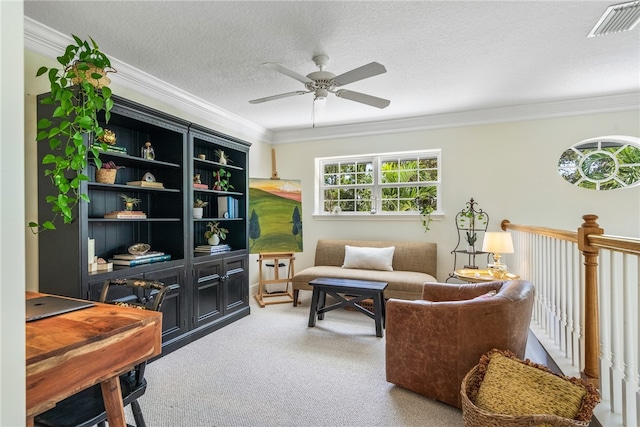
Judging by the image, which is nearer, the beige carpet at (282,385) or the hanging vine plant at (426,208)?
the beige carpet at (282,385)

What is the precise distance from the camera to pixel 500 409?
166 centimetres

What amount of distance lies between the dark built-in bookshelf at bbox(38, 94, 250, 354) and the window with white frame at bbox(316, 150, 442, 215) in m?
1.76

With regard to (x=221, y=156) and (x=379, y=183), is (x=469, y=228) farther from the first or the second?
(x=221, y=156)

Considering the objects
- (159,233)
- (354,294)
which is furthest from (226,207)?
(354,294)

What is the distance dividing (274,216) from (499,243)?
270 centimetres

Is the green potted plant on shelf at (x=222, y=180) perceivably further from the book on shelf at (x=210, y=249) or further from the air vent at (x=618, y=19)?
the air vent at (x=618, y=19)

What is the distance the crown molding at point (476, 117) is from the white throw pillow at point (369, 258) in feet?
5.61

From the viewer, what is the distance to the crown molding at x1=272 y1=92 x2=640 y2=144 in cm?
369

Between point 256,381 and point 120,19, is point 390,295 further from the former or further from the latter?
point 120,19

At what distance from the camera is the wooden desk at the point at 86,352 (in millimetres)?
1027

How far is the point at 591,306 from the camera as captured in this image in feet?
5.62
